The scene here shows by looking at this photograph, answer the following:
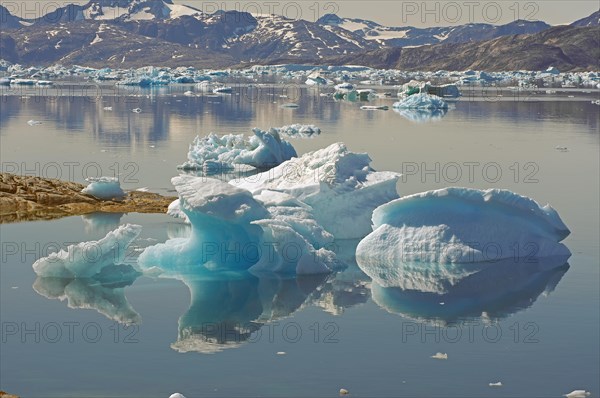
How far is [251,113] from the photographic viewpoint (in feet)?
173

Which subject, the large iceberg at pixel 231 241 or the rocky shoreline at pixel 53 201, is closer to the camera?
the large iceberg at pixel 231 241

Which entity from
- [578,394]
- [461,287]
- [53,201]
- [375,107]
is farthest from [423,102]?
[578,394]

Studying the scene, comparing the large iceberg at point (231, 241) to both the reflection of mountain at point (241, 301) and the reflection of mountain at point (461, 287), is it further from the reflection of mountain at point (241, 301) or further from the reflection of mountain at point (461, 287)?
the reflection of mountain at point (461, 287)

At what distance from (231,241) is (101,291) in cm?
226

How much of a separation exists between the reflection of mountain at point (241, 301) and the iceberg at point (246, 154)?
522 inches

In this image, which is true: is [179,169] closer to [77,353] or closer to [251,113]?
[77,353]

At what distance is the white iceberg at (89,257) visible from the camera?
14.1 metres

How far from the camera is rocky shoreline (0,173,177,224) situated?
20.2 meters

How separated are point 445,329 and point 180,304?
3589 mm

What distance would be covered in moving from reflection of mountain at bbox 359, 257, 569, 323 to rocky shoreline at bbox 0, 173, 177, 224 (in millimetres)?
7377

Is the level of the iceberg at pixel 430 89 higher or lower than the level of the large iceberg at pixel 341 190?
higher

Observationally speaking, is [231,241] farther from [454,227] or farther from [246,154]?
[246,154]

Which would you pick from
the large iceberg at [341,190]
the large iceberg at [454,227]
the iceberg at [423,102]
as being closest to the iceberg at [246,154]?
the large iceberg at [341,190]

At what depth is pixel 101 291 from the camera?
13766 mm
